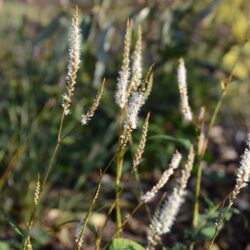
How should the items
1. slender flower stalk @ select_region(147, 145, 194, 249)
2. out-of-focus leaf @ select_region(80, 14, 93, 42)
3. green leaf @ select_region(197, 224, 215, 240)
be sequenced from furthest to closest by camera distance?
out-of-focus leaf @ select_region(80, 14, 93, 42)
green leaf @ select_region(197, 224, 215, 240)
slender flower stalk @ select_region(147, 145, 194, 249)

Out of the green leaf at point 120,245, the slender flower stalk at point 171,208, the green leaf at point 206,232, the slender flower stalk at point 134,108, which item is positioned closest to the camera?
the slender flower stalk at point 171,208

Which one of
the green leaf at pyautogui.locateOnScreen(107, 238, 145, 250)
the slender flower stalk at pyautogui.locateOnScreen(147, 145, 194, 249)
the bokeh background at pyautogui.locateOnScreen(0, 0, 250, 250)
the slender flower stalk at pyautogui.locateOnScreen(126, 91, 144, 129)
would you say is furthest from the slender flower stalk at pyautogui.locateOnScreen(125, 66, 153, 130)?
the bokeh background at pyautogui.locateOnScreen(0, 0, 250, 250)

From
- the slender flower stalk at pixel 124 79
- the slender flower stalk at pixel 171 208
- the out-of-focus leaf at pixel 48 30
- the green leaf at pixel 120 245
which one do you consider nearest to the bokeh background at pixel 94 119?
the out-of-focus leaf at pixel 48 30

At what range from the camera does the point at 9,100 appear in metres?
3.27

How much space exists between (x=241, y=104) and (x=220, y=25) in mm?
721

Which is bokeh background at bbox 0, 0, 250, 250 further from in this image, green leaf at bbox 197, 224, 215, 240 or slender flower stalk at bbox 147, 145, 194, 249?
slender flower stalk at bbox 147, 145, 194, 249

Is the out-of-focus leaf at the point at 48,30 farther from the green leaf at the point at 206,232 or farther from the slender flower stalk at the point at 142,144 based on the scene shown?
the slender flower stalk at the point at 142,144

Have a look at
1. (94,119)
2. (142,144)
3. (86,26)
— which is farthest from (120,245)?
(94,119)

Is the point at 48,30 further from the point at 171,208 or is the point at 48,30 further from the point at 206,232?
the point at 171,208

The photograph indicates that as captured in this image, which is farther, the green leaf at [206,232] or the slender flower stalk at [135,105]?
the green leaf at [206,232]

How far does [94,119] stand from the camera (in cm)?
321

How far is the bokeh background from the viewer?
8.02ft

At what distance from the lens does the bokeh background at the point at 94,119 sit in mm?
2445

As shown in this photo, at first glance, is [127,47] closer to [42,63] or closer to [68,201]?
[68,201]
